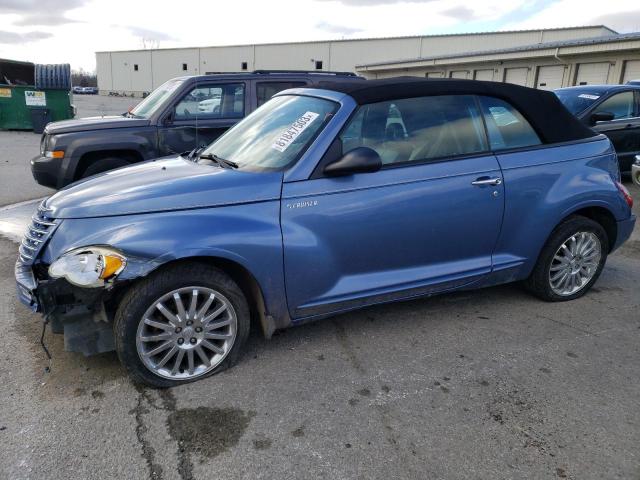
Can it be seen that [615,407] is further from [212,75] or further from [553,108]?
[212,75]

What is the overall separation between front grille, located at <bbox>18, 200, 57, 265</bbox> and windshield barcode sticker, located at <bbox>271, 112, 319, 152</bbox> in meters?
1.45

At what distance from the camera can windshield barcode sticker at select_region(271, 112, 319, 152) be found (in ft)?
11.2

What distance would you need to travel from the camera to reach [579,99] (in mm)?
8820

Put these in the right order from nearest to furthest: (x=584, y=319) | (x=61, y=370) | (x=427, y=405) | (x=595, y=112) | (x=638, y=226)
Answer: (x=427, y=405) → (x=61, y=370) → (x=584, y=319) → (x=638, y=226) → (x=595, y=112)

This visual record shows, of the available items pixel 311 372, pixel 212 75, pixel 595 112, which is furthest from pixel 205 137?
pixel 595 112

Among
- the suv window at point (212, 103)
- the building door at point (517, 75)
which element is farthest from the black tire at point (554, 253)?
the building door at point (517, 75)

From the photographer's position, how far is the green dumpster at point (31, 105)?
17250 millimetres

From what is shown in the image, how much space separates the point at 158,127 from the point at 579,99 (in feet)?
22.9

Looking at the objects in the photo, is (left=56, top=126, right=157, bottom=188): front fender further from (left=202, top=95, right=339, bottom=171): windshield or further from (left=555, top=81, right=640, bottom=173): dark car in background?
(left=555, top=81, right=640, bottom=173): dark car in background

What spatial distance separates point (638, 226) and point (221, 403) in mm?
6195

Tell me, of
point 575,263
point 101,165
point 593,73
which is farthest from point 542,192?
point 593,73

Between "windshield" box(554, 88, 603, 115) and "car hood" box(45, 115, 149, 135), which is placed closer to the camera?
"car hood" box(45, 115, 149, 135)

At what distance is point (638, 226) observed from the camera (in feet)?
22.0

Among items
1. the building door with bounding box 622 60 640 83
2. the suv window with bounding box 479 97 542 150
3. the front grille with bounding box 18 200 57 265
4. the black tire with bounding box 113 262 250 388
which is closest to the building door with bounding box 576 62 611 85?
the building door with bounding box 622 60 640 83
